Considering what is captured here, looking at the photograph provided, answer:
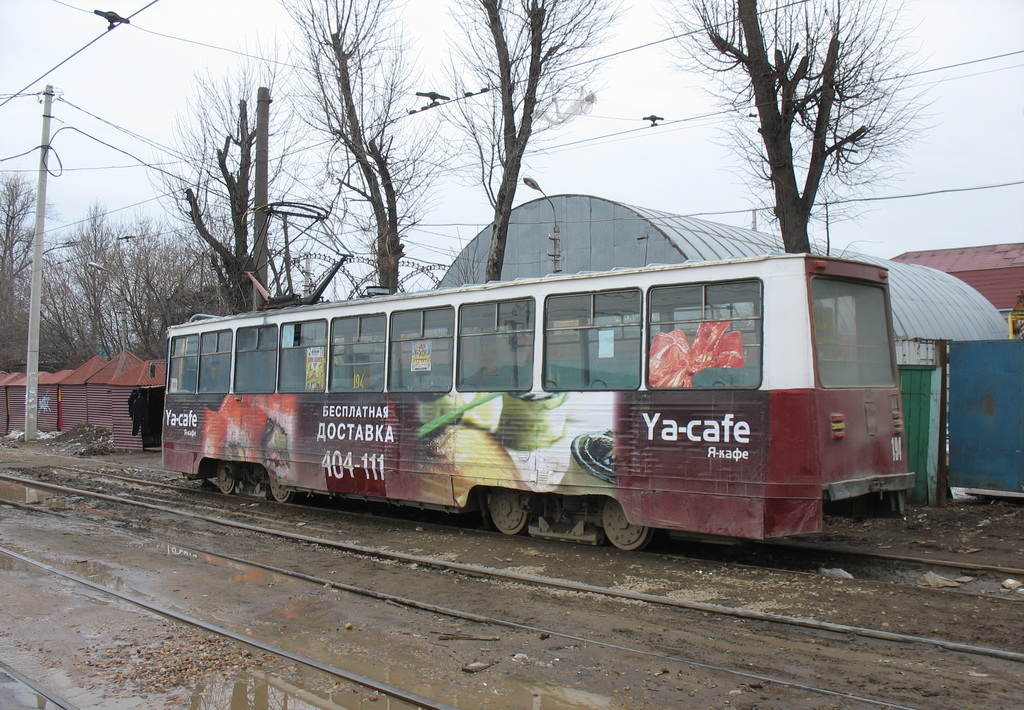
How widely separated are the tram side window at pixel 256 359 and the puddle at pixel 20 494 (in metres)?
3.52

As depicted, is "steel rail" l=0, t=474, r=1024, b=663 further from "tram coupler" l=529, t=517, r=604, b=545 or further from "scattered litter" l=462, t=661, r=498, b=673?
"scattered litter" l=462, t=661, r=498, b=673

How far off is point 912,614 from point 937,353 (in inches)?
226

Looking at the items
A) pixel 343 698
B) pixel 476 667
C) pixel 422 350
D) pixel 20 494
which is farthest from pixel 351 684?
pixel 20 494

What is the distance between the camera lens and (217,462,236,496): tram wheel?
13898mm

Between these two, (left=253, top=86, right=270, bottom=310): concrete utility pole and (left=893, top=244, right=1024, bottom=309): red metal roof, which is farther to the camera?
(left=893, top=244, right=1024, bottom=309): red metal roof

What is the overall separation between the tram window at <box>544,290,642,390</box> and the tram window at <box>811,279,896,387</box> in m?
1.64

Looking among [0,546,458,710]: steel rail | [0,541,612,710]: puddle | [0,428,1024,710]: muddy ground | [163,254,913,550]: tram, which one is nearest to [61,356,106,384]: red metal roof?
[163,254,913,550]: tram

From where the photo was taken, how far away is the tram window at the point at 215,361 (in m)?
13.5

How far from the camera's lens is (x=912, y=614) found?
240 inches

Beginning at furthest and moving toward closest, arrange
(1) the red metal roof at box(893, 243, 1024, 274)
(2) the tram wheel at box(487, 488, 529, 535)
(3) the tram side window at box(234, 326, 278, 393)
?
(1) the red metal roof at box(893, 243, 1024, 274)
(3) the tram side window at box(234, 326, 278, 393)
(2) the tram wheel at box(487, 488, 529, 535)

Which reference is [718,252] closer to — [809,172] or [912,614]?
[809,172]

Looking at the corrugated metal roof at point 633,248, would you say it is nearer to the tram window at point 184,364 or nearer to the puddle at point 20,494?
the tram window at point 184,364

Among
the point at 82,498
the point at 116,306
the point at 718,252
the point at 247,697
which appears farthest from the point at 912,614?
the point at 116,306

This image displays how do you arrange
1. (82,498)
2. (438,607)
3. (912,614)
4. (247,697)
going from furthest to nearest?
(82,498)
(438,607)
(912,614)
(247,697)
